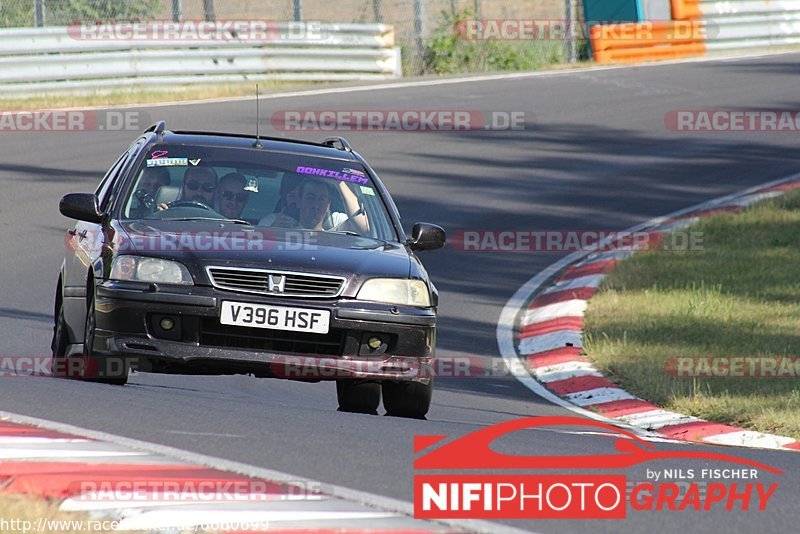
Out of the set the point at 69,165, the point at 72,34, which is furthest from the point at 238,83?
the point at 69,165

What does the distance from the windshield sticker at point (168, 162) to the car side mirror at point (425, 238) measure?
4.66 ft

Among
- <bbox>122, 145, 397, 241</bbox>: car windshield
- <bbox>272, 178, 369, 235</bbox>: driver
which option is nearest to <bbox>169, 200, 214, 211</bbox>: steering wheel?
<bbox>122, 145, 397, 241</bbox>: car windshield

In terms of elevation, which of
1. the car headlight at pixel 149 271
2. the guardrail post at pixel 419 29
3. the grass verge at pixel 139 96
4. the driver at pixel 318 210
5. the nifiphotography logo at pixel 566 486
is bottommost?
the nifiphotography logo at pixel 566 486

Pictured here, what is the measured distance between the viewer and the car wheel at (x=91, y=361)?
741cm

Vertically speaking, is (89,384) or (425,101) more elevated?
(425,101)

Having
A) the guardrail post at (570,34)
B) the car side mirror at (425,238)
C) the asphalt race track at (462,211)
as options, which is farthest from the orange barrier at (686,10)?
the car side mirror at (425,238)

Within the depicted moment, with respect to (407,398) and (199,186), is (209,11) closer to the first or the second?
(199,186)

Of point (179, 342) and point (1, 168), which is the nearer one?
point (179, 342)

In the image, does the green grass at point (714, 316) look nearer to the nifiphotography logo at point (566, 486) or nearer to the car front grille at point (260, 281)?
the nifiphotography logo at point (566, 486)

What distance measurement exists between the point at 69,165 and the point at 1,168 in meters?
0.79

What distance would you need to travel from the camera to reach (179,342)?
716cm

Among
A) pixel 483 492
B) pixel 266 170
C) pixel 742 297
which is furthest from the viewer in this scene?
pixel 742 297

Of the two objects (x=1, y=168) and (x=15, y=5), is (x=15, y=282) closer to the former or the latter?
(x=1, y=168)

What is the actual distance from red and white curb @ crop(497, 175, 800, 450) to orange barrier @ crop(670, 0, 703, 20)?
13497mm
